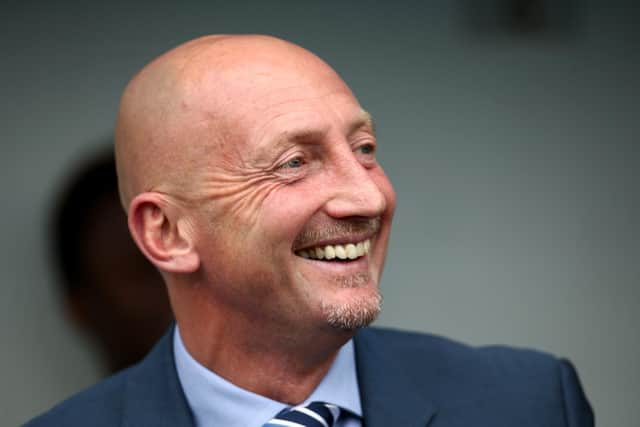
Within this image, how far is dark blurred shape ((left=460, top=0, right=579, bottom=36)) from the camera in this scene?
4223 millimetres

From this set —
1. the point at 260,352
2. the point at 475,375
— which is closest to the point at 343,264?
the point at 260,352

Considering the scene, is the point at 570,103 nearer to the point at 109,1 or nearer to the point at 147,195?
the point at 109,1

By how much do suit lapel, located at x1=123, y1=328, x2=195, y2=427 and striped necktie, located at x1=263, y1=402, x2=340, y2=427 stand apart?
0.21m

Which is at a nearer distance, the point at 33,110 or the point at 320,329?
the point at 320,329

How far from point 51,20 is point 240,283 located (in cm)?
240

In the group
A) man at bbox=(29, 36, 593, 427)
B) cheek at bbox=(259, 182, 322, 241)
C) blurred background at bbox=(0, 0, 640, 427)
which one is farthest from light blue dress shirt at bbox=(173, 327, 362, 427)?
blurred background at bbox=(0, 0, 640, 427)

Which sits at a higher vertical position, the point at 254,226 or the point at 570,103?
the point at 254,226

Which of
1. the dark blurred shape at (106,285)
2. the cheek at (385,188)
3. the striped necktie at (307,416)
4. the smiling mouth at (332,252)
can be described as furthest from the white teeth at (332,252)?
the dark blurred shape at (106,285)

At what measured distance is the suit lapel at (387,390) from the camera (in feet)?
7.66

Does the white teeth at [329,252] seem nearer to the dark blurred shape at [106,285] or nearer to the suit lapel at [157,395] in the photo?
the suit lapel at [157,395]

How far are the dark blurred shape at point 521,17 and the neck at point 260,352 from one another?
91.9 inches

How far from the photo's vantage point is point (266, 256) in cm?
211

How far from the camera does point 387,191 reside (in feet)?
7.43

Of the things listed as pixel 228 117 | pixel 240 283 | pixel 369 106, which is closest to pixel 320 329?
pixel 240 283
